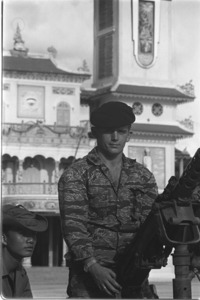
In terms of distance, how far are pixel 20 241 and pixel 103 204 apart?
1.10ft

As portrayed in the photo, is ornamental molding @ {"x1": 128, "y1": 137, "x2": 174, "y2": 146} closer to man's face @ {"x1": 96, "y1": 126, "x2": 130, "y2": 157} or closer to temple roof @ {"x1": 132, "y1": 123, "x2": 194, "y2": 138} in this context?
temple roof @ {"x1": 132, "y1": 123, "x2": 194, "y2": 138}

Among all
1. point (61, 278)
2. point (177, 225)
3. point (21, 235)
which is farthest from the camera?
point (61, 278)

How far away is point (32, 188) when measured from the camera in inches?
1594

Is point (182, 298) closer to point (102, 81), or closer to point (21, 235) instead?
point (21, 235)

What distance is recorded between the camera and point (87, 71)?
43750mm

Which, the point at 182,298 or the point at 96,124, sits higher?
the point at 96,124

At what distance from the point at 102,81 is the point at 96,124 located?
39986mm

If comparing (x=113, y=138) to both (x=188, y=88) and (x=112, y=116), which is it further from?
(x=188, y=88)

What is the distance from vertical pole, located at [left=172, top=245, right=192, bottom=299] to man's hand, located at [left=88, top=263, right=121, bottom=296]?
8.9 inches

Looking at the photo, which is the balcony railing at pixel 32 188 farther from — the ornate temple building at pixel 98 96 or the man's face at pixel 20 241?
the man's face at pixel 20 241

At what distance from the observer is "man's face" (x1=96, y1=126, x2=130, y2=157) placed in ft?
12.2

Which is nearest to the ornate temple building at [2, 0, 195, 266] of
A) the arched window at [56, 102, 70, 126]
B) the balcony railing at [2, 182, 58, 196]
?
the balcony railing at [2, 182, 58, 196]

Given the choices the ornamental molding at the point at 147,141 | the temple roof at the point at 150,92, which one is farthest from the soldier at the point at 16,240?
the temple roof at the point at 150,92

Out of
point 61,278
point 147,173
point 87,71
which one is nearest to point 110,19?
point 87,71
